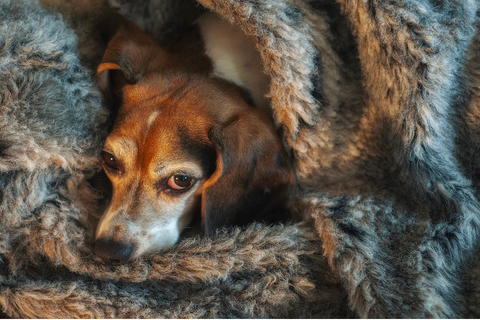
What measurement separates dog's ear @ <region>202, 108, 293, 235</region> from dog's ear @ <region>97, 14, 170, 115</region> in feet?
0.99

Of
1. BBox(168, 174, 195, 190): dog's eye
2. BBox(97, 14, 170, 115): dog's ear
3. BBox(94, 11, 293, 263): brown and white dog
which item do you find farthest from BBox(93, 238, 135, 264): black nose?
BBox(97, 14, 170, 115): dog's ear

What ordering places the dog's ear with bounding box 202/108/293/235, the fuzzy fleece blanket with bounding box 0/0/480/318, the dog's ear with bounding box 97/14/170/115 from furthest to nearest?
the dog's ear with bounding box 97/14/170/115 < the dog's ear with bounding box 202/108/293/235 < the fuzzy fleece blanket with bounding box 0/0/480/318

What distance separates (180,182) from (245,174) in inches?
6.8

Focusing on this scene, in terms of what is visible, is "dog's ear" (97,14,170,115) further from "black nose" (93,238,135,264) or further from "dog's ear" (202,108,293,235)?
"black nose" (93,238,135,264)

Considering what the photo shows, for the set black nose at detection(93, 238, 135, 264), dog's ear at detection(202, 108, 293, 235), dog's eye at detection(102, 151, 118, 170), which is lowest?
black nose at detection(93, 238, 135, 264)

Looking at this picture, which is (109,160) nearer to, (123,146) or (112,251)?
(123,146)

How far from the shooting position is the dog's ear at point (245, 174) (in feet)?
3.21

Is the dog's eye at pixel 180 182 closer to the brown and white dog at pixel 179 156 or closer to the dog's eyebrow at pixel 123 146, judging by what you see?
the brown and white dog at pixel 179 156

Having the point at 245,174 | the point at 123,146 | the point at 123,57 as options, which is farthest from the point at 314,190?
the point at 123,57

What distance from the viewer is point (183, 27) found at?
1367 millimetres

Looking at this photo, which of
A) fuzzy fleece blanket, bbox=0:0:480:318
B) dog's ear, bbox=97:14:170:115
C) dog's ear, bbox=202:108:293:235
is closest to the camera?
fuzzy fleece blanket, bbox=0:0:480:318

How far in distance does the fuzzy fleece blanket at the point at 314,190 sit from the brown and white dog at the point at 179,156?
65 mm

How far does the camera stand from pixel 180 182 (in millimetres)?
1045

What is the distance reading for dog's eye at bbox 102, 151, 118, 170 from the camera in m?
1.06
